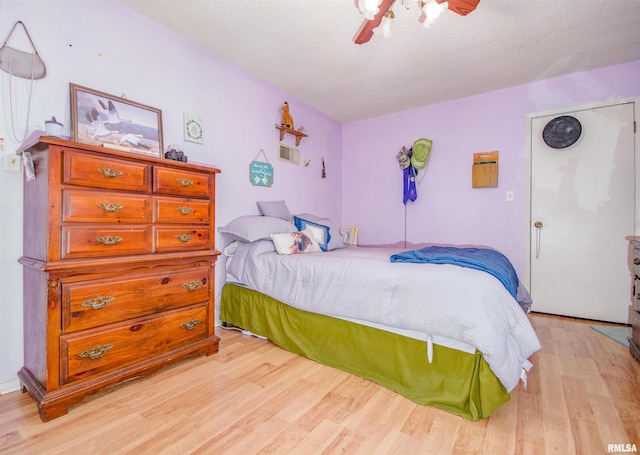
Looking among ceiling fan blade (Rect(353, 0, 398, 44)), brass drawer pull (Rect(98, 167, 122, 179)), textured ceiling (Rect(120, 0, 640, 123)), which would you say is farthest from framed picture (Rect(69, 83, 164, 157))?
ceiling fan blade (Rect(353, 0, 398, 44))

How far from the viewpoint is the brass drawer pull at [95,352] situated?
1.47 meters

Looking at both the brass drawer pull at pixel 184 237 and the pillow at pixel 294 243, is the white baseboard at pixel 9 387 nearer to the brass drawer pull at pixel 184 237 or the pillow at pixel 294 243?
the brass drawer pull at pixel 184 237

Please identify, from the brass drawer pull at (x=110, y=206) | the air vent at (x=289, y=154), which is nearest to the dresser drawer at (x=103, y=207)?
the brass drawer pull at (x=110, y=206)

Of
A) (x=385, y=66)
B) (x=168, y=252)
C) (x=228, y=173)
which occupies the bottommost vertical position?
(x=168, y=252)

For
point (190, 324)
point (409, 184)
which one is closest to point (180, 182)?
point (190, 324)

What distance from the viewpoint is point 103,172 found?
1532 mm

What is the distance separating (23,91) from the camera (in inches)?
64.9

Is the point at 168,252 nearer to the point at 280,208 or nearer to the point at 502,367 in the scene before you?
the point at 280,208

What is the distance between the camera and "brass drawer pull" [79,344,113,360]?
1466 mm

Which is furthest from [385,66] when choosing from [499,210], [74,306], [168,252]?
[74,306]

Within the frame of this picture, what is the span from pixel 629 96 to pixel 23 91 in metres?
4.66

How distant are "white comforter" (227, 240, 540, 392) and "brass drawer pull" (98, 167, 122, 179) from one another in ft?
3.79

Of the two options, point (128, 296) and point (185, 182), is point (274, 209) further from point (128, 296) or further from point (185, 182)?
point (128, 296)

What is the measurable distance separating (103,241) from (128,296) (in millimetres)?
321
